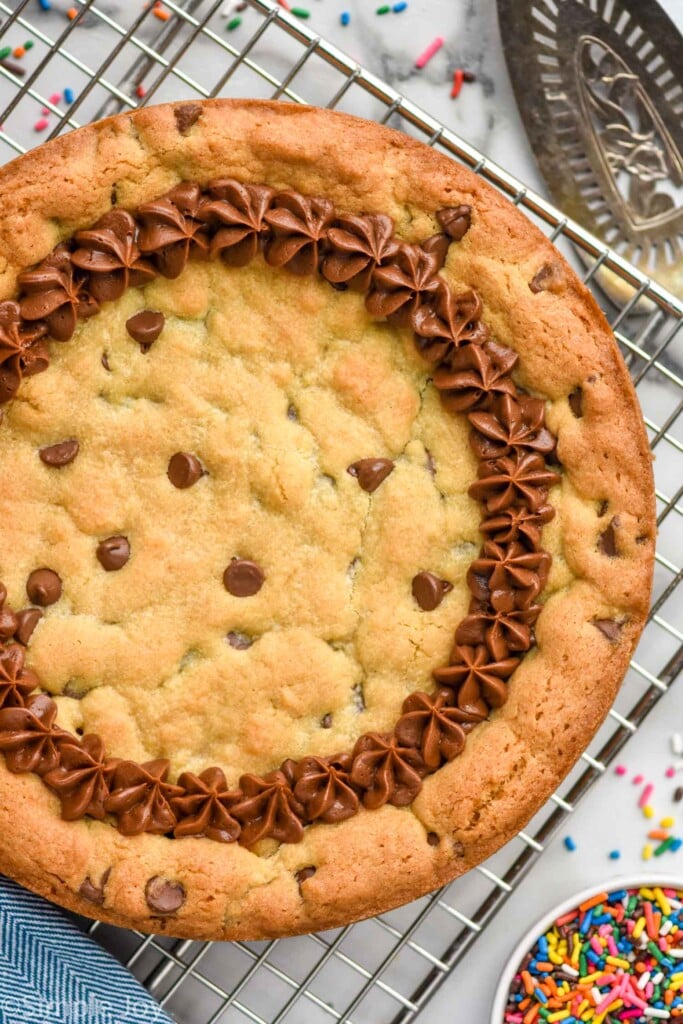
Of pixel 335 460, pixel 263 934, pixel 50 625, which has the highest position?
pixel 335 460

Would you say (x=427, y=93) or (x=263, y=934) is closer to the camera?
(x=263, y=934)

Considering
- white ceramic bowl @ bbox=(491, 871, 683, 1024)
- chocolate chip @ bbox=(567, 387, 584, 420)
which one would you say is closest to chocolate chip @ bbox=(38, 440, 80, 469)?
chocolate chip @ bbox=(567, 387, 584, 420)

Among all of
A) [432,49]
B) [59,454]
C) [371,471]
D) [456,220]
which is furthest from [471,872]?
[432,49]

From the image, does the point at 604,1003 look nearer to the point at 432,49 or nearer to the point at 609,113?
the point at 609,113

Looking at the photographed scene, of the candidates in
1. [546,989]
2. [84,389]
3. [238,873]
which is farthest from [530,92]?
[546,989]

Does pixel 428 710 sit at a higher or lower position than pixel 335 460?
lower

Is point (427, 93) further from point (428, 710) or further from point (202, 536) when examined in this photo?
point (428, 710)

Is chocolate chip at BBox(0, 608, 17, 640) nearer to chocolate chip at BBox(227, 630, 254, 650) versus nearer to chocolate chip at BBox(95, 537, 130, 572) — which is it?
chocolate chip at BBox(95, 537, 130, 572)

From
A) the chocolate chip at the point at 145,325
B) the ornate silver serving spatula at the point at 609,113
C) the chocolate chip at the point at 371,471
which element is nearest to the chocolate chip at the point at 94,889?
the chocolate chip at the point at 371,471

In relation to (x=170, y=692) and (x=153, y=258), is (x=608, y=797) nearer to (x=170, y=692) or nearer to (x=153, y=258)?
(x=170, y=692)
